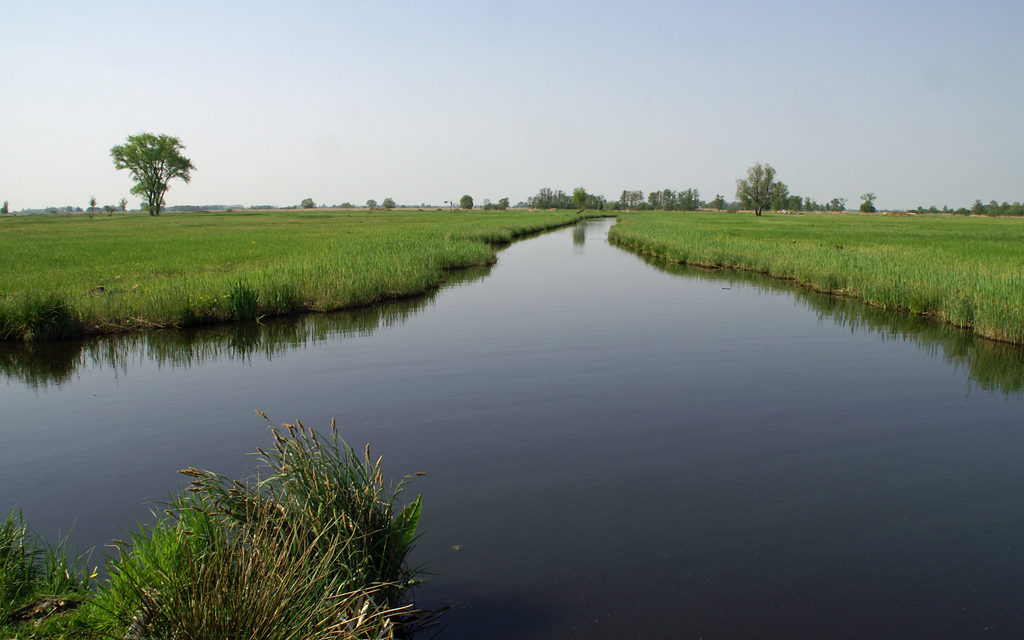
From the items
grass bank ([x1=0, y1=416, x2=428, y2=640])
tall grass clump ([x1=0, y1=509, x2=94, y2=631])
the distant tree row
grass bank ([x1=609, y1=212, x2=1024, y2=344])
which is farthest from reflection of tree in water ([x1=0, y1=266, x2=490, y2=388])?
the distant tree row

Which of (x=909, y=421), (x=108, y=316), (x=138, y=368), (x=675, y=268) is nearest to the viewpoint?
(x=909, y=421)

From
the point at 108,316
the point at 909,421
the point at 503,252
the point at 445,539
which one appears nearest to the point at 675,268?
the point at 503,252

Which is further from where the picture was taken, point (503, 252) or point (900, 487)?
point (503, 252)

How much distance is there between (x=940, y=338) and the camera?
10.9 m

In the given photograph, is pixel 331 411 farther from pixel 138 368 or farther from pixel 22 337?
pixel 22 337

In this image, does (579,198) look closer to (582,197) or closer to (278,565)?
(582,197)

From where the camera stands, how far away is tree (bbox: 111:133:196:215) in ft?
264

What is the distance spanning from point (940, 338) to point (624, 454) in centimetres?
861

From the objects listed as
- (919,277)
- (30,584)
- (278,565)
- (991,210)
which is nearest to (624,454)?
(278,565)

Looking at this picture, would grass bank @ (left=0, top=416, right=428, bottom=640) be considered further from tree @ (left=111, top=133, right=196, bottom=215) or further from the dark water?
tree @ (left=111, top=133, right=196, bottom=215)

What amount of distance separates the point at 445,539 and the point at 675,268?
838 inches

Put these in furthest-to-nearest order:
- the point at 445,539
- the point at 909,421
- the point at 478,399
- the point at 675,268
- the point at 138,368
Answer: the point at 675,268, the point at 138,368, the point at 478,399, the point at 909,421, the point at 445,539

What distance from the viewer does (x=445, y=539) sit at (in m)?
4.18

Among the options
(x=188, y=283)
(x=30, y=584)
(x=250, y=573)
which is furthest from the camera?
(x=188, y=283)
